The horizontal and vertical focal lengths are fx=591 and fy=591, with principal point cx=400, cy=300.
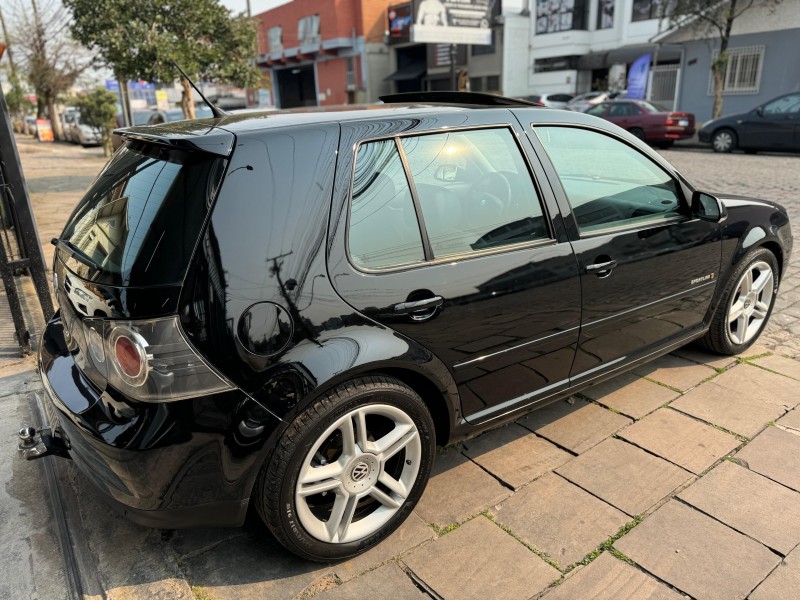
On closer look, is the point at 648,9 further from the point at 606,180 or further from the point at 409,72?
the point at 606,180

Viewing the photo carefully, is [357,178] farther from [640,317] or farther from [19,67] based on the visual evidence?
[19,67]

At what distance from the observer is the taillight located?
1798 millimetres

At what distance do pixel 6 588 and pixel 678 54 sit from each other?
28.0m

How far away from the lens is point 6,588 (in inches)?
83.6

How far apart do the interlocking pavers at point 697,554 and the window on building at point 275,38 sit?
142 ft

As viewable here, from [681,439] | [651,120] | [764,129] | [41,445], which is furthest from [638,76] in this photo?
[41,445]

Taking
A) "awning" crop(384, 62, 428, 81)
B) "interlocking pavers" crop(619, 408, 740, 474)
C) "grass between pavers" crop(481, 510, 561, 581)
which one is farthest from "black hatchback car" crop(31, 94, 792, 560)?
"awning" crop(384, 62, 428, 81)

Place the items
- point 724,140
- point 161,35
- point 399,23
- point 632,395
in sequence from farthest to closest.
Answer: point 399,23 < point 724,140 < point 161,35 < point 632,395

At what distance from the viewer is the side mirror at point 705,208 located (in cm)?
320

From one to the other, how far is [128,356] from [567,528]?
1.80m

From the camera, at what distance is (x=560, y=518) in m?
2.48

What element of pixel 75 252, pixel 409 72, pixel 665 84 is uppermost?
pixel 409 72

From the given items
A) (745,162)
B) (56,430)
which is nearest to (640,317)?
(56,430)

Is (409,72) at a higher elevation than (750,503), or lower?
higher
